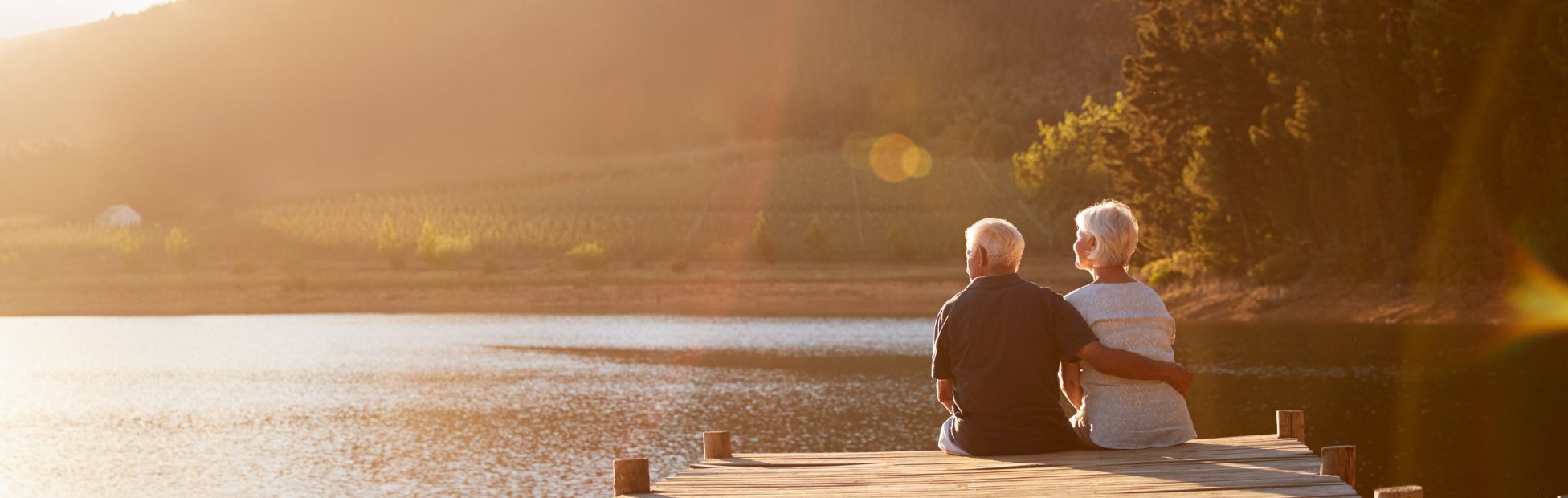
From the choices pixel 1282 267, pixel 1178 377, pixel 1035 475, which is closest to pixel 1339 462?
pixel 1178 377

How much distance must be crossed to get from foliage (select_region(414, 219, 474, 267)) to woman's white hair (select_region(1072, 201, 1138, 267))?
76.8 metres

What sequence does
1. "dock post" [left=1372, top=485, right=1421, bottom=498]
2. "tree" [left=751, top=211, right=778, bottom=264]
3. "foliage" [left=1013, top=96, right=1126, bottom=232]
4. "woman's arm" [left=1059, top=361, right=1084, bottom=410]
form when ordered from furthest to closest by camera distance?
"tree" [left=751, top=211, right=778, bottom=264]
"foliage" [left=1013, top=96, right=1126, bottom=232]
"woman's arm" [left=1059, top=361, right=1084, bottom=410]
"dock post" [left=1372, top=485, right=1421, bottom=498]

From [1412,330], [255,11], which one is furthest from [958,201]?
[255,11]

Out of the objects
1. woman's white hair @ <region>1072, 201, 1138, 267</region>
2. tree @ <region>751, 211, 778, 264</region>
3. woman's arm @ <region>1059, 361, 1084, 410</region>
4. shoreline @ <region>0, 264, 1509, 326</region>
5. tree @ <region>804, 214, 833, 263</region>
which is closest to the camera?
woman's white hair @ <region>1072, 201, 1138, 267</region>

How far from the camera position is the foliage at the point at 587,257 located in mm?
78938

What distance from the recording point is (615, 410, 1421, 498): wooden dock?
21.9 ft

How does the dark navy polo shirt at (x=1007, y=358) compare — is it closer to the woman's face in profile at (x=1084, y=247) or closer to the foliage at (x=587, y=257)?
A: the woman's face in profile at (x=1084, y=247)

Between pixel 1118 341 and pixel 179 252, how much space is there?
278ft

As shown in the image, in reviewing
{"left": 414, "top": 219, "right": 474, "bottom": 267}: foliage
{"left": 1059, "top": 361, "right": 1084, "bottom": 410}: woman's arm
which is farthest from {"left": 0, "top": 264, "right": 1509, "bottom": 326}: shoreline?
{"left": 1059, "top": 361, "right": 1084, "bottom": 410}: woman's arm

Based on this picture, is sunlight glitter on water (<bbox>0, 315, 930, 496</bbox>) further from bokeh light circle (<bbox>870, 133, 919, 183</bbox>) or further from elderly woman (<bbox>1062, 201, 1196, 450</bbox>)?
bokeh light circle (<bbox>870, 133, 919, 183</bbox>)

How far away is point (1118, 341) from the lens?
24.0 feet

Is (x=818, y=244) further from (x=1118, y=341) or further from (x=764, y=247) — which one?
(x=1118, y=341)

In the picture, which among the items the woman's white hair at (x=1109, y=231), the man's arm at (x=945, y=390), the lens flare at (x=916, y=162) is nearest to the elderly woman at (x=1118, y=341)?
the woman's white hair at (x=1109, y=231)

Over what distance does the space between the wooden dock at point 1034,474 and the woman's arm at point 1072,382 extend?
0.27m
